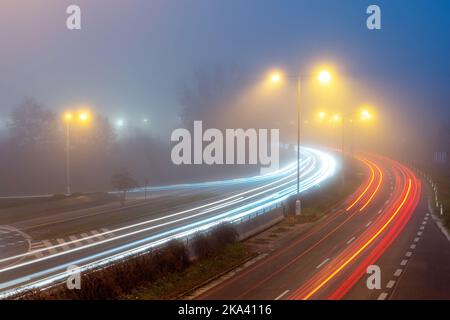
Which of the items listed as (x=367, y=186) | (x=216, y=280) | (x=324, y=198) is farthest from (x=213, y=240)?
(x=367, y=186)

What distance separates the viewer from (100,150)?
63.5 metres

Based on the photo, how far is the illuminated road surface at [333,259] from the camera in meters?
16.2

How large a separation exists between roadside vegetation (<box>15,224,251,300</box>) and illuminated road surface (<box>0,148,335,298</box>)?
2.46m

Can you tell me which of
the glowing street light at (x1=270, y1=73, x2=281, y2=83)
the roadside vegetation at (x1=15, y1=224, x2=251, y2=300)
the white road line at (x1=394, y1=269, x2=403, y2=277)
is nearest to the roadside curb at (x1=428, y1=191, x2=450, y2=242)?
the white road line at (x1=394, y1=269, x2=403, y2=277)

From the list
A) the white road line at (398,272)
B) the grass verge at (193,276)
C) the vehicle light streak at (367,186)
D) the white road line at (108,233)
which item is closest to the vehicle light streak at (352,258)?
the white road line at (398,272)

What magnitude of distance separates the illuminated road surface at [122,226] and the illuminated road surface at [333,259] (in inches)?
217

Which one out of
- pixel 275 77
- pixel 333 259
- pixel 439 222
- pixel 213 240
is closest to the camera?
pixel 333 259

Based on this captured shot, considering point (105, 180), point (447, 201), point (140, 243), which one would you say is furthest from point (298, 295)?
point (105, 180)

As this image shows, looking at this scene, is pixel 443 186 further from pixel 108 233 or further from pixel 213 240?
pixel 213 240

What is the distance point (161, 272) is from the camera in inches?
696

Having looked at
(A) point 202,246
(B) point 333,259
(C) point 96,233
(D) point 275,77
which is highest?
(D) point 275,77

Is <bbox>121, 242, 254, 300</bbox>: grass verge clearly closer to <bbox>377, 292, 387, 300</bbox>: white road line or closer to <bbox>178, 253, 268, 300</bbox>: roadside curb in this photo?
<bbox>178, 253, 268, 300</bbox>: roadside curb

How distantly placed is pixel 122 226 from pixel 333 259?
14.6 m

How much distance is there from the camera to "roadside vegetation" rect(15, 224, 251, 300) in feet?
47.9
